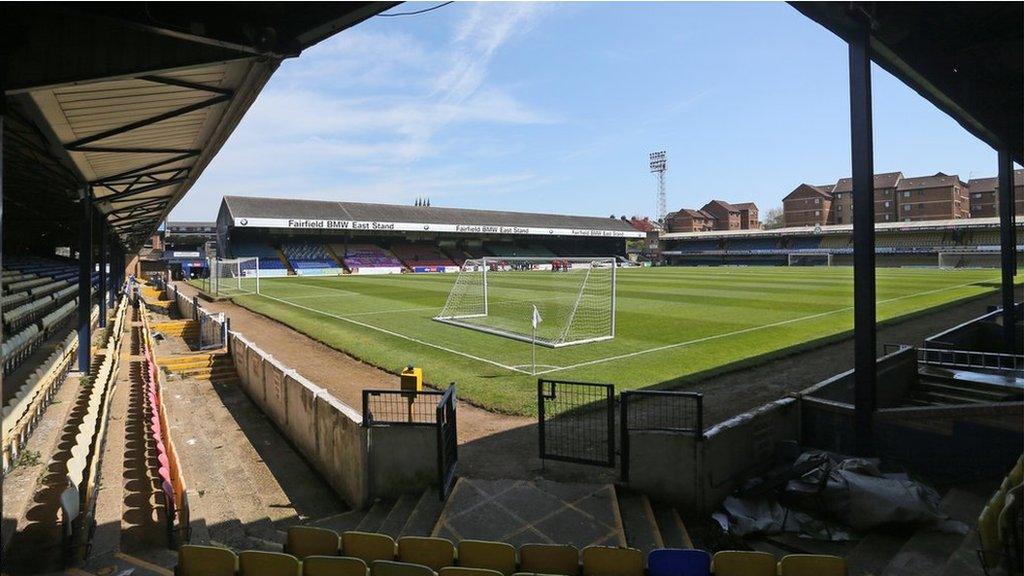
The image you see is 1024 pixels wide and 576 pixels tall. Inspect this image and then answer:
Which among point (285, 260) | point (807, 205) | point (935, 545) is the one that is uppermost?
point (807, 205)

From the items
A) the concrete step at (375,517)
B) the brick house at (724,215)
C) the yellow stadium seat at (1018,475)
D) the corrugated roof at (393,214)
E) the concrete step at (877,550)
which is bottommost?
the concrete step at (877,550)

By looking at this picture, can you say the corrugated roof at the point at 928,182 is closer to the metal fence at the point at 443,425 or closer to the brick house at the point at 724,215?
the brick house at the point at 724,215

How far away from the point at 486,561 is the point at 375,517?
2.65 metres

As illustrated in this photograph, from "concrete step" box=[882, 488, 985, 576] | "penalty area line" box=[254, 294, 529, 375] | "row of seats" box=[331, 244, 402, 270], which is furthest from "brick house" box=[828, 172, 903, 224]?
"concrete step" box=[882, 488, 985, 576]

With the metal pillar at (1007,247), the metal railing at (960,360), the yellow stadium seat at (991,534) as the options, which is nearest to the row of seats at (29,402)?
the yellow stadium seat at (991,534)

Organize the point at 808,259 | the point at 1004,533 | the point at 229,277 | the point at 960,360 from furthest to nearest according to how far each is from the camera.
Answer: the point at 808,259 → the point at 229,277 → the point at 960,360 → the point at 1004,533

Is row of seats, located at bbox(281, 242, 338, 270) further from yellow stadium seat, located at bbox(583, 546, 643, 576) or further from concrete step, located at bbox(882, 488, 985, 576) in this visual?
concrete step, located at bbox(882, 488, 985, 576)

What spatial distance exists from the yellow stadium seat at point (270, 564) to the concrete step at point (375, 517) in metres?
2.13

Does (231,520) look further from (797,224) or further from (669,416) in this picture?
(797,224)

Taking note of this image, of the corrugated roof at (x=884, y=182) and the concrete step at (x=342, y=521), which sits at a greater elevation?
the corrugated roof at (x=884, y=182)

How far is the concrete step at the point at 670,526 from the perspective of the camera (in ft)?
19.2

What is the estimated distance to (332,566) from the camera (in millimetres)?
4293

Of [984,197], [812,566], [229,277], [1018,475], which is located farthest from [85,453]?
[984,197]

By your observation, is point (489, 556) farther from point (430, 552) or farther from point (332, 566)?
point (332, 566)
